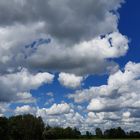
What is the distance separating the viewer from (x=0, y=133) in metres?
198
